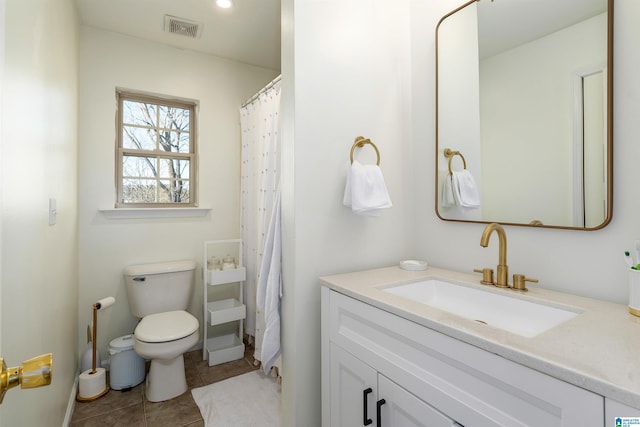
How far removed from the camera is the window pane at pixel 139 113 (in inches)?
92.2

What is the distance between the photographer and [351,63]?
1389 mm

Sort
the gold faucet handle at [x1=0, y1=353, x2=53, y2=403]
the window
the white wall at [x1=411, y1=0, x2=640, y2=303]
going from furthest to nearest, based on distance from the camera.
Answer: the window → the white wall at [x1=411, y1=0, x2=640, y2=303] → the gold faucet handle at [x1=0, y1=353, x2=53, y2=403]

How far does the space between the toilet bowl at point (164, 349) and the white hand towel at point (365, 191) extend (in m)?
1.37

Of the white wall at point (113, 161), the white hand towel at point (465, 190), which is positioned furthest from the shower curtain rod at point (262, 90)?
the white hand towel at point (465, 190)

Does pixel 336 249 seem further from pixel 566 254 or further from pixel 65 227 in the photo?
pixel 65 227

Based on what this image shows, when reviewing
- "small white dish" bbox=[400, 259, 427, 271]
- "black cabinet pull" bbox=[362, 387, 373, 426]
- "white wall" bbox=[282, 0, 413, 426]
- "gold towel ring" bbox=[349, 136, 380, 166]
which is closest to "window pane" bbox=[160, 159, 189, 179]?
"white wall" bbox=[282, 0, 413, 426]

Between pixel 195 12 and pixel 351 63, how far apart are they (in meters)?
1.31

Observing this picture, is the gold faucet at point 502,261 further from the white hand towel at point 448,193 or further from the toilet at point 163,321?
the toilet at point 163,321

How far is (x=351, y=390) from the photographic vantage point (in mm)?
1055

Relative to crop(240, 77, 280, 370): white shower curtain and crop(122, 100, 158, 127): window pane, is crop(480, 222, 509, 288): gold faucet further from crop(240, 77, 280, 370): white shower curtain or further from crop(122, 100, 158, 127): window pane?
crop(122, 100, 158, 127): window pane

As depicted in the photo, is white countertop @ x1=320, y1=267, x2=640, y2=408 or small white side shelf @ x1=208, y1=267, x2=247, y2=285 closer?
white countertop @ x1=320, y1=267, x2=640, y2=408

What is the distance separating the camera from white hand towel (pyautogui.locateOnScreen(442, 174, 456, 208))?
1.39 metres

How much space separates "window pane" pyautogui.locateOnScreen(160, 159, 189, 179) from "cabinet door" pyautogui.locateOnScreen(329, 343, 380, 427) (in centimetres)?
203

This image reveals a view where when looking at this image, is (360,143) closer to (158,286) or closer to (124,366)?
(158,286)
